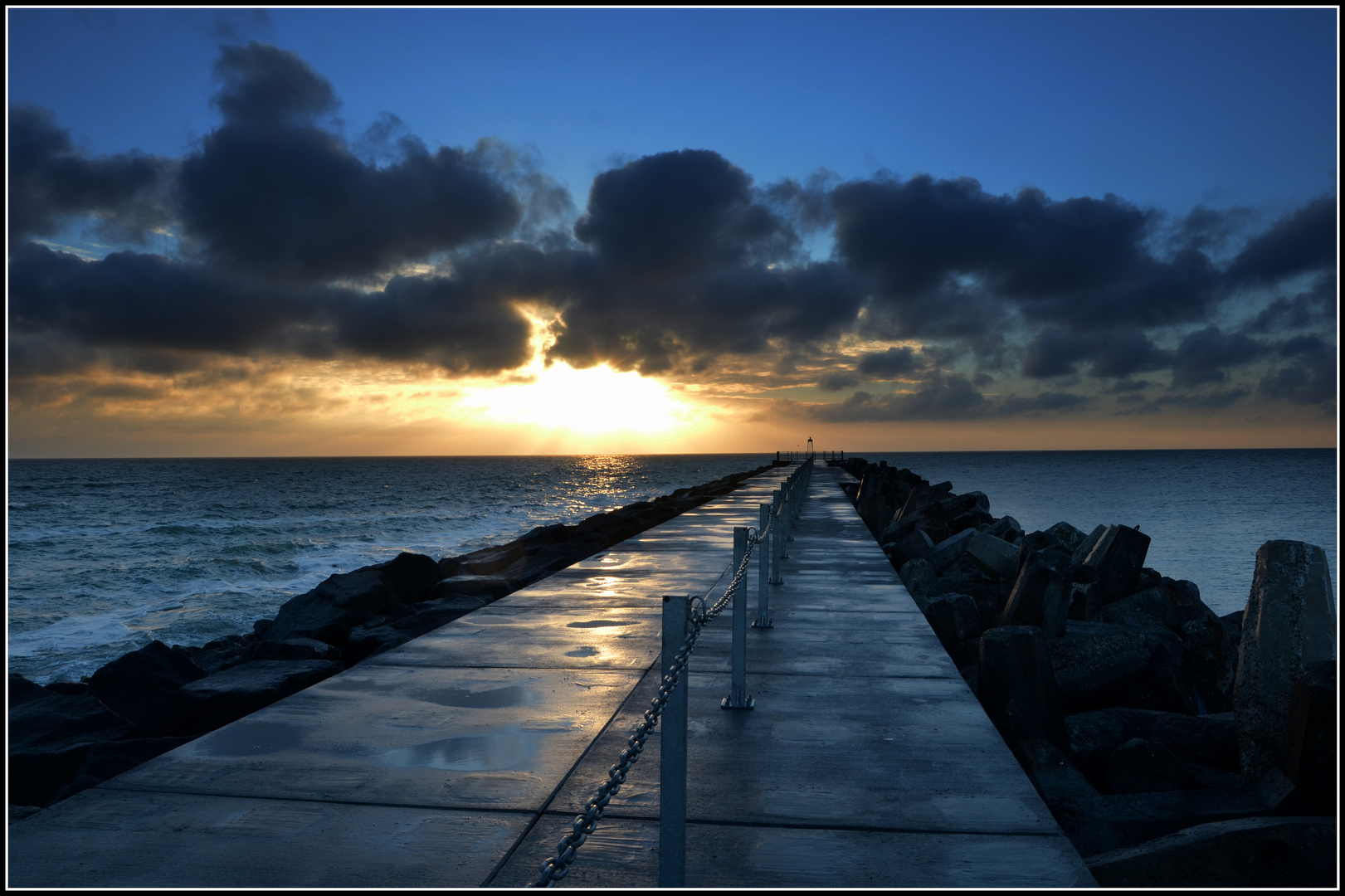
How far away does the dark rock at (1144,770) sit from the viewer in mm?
4848

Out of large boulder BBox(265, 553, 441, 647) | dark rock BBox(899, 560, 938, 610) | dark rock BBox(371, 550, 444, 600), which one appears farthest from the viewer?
dark rock BBox(371, 550, 444, 600)

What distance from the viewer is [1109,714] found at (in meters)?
5.74

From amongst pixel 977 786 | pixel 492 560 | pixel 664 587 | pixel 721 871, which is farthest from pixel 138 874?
pixel 492 560

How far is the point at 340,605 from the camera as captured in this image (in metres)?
10.9

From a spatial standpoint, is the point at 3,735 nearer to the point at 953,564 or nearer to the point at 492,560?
the point at 953,564

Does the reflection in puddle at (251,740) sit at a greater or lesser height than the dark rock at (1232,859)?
greater

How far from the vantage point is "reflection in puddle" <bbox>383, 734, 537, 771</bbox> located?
4.17 meters

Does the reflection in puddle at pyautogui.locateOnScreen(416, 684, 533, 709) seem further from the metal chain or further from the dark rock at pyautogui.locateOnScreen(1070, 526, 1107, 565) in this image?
the dark rock at pyautogui.locateOnScreen(1070, 526, 1107, 565)

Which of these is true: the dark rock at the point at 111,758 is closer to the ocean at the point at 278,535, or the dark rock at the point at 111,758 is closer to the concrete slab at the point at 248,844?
the concrete slab at the point at 248,844

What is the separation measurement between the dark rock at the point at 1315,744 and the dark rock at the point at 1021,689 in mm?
1215

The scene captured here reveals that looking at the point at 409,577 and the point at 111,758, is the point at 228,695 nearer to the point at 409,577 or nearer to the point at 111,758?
the point at 111,758

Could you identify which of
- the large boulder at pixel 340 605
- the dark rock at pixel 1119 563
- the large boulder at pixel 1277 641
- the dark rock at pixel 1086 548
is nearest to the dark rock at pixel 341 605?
the large boulder at pixel 340 605

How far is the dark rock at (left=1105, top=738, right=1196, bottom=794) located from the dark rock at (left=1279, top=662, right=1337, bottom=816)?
0.76 meters

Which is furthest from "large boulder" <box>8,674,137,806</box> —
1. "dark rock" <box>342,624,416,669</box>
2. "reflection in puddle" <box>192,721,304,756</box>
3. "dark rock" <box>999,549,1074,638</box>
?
"dark rock" <box>999,549,1074,638</box>
